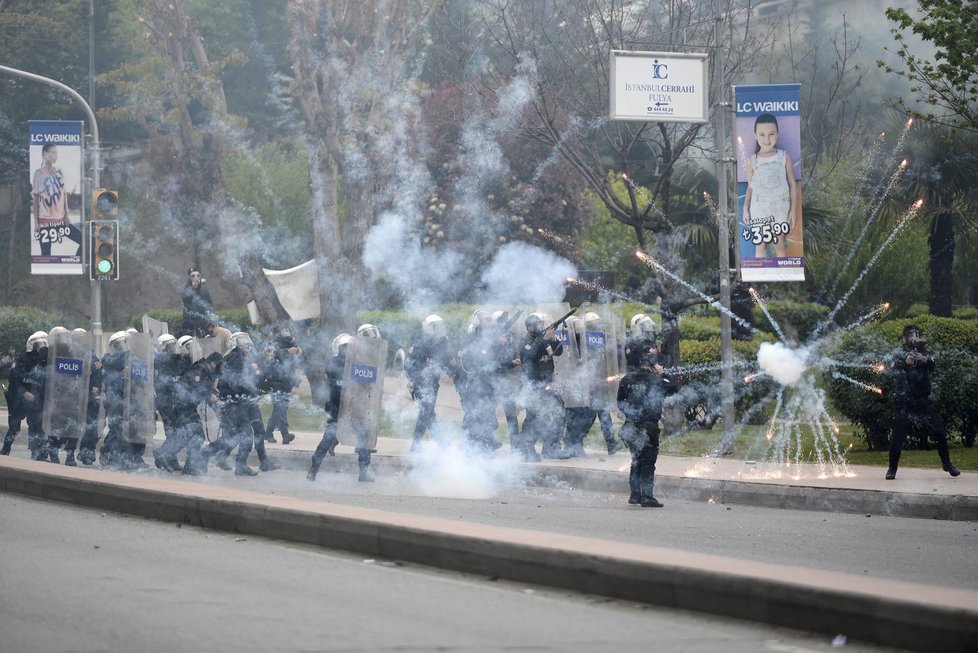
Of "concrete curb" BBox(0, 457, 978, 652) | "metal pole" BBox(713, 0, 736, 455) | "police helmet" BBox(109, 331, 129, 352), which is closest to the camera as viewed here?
"concrete curb" BBox(0, 457, 978, 652)

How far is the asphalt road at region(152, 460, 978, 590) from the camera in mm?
9672

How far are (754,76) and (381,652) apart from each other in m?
27.4

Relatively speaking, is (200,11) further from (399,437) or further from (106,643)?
(106,643)

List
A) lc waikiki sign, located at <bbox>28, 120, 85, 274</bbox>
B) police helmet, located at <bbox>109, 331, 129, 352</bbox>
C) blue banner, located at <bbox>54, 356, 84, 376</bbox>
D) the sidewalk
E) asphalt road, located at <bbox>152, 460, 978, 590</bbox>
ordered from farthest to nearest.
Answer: lc waikiki sign, located at <bbox>28, 120, 85, 274</bbox> → blue banner, located at <bbox>54, 356, 84, 376</bbox> → police helmet, located at <bbox>109, 331, 129, 352</bbox> → the sidewalk → asphalt road, located at <bbox>152, 460, 978, 590</bbox>

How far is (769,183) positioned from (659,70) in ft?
6.51

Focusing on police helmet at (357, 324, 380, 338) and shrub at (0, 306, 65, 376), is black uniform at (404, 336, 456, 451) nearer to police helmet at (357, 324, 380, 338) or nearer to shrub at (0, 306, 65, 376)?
police helmet at (357, 324, 380, 338)

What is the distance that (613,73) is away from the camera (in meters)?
16.8

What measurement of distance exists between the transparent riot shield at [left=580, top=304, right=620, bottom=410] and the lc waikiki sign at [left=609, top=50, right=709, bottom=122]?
297 centimetres

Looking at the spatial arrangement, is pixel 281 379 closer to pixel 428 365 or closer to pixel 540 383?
pixel 428 365

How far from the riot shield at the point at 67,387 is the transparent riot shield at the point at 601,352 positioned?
6.20m

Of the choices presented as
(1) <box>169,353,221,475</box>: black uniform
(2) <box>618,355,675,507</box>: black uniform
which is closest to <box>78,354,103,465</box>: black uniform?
(1) <box>169,353,221,475</box>: black uniform

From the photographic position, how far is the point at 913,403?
14.0 m

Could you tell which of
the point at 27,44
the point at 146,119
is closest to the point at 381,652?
the point at 146,119

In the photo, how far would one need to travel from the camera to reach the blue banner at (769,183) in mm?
16000
